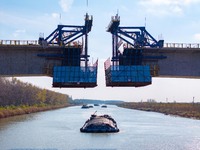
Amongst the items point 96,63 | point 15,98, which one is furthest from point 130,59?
point 15,98

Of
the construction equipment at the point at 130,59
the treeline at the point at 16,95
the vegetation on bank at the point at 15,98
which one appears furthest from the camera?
the treeline at the point at 16,95

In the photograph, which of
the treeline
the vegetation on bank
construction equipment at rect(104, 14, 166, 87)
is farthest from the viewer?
the treeline

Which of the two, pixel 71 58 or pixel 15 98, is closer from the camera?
pixel 71 58

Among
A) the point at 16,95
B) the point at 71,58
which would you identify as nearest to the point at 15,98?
the point at 16,95

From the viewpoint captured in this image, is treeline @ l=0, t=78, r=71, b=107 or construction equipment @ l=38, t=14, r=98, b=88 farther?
treeline @ l=0, t=78, r=71, b=107

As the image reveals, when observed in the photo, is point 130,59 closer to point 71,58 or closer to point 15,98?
point 71,58

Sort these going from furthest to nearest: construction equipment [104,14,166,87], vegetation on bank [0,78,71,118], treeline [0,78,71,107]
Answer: treeline [0,78,71,107] < vegetation on bank [0,78,71,118] < construction equipment [104,14,166,87]

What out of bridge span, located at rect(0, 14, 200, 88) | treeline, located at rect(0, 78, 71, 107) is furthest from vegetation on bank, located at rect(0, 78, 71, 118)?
bridge span, located at rect(0, 14, 200, 88)

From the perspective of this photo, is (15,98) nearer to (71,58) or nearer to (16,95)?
(16,95)

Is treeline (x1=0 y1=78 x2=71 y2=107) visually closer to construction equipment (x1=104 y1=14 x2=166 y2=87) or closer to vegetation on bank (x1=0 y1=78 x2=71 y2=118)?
vegetation on bank (x1=0 y1=78 x2=71 y2=118)

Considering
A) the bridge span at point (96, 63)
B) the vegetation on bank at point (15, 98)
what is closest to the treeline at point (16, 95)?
the vegetation on bank at point (15, 98)

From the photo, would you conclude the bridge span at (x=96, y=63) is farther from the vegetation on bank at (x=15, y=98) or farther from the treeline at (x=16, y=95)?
the treeline at (x=16, y=95)

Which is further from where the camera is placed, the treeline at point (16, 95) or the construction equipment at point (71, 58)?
the treeline at point (16, 95)
